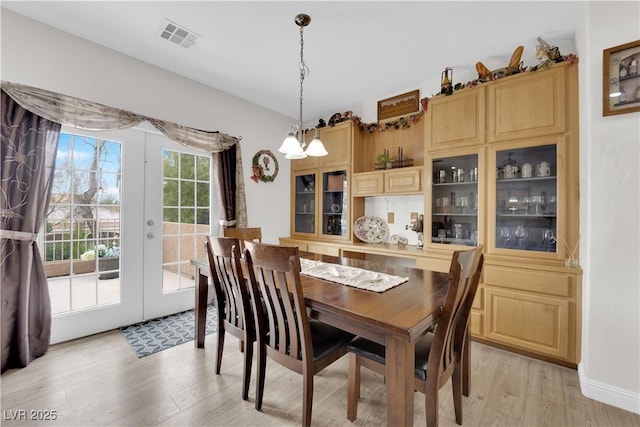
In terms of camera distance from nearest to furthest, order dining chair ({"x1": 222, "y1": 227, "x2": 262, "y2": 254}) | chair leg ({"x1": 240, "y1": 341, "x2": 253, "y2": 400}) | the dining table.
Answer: the dining table → chair leg ({"x1": 240, "y1": 341, "x2": 253, "y2": 400}) → dining chair ({"x1": 222, "y1": 227, "x2": 262, "y2": 254})

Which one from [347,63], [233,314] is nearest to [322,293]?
[233,314]

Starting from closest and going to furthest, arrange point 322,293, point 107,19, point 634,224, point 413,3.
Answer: point 322,293
point 634,224
point 413,3
point 107,19

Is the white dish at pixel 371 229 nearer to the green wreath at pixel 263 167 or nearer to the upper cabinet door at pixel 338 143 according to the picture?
the upper cabinet door at pixel 338 143

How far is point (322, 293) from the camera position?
150 centimetres

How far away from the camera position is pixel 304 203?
417 centimetres

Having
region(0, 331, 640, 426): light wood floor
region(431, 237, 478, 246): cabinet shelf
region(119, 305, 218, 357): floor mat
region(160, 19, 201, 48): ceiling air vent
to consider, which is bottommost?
region(0, 331, 640, 426): light wood floor

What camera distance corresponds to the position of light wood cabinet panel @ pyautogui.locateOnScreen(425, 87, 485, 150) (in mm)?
2512

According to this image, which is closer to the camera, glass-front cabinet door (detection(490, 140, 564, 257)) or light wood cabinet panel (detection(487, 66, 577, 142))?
light wood cabinet panel (detection(487, 66, 577, 142))

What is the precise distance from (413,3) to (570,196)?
6.21 ft

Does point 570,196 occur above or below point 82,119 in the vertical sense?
below

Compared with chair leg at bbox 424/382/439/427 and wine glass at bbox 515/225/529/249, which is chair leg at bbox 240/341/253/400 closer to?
chair leg at bbox 424/382/439/427

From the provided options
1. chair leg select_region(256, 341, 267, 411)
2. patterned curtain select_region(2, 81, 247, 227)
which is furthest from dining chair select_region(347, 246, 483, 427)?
patterned curtain select_region(2, 81, 247, 227)

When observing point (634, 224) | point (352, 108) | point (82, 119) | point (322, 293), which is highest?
point (352, 108)

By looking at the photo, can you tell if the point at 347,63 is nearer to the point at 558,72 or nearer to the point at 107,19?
the point at 558,72
